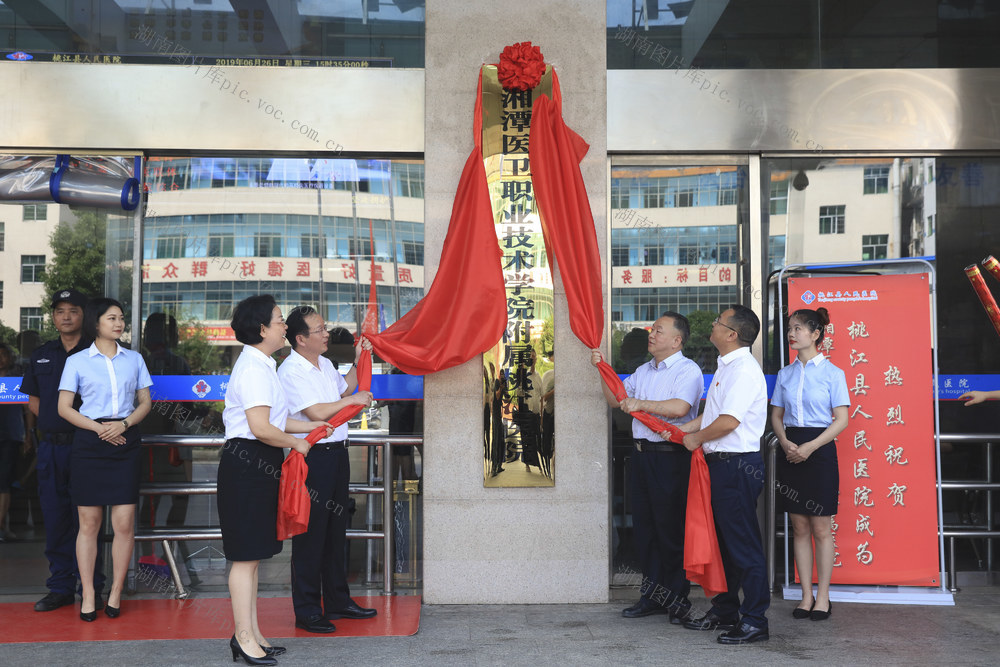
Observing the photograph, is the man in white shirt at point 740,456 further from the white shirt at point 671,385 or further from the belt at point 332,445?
the belt at point 332,445

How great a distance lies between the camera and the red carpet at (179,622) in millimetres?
4383

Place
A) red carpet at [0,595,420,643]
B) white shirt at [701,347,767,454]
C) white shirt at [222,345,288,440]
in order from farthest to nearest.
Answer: red carpet at [0,595,420,643] < white shirt at [701,347,767,454] < white shirt at [222,345,288,440]

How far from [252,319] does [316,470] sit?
942 millimetres

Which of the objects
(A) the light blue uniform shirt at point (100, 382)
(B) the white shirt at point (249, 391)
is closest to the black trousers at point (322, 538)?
(B) the white shirt at point (249, 391)

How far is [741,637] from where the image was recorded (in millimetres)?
4258

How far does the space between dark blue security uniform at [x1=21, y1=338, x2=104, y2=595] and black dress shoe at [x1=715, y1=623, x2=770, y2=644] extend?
10.9 feet

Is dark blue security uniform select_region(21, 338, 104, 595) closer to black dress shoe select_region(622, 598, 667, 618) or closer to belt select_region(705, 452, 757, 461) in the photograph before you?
black dress shoe select_region(622, 598, 667, 618)

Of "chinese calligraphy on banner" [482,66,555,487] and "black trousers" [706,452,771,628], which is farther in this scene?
"chinese calligraphy on banner" [482,66,555,487]

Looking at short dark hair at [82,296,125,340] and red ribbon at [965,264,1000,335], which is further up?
red ribbon at [965,264,1000,335]

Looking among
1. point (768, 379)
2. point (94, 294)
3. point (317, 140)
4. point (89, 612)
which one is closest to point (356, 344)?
point (317, 140)

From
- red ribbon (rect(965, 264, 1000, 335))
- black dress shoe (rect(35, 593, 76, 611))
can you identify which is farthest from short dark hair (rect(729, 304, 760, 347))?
black dress shoe (rect(35, 593, 76, 611))

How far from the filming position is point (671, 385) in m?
4.67

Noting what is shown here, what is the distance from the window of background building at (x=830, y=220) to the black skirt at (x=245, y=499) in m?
3.57

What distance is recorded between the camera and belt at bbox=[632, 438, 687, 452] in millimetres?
4625
